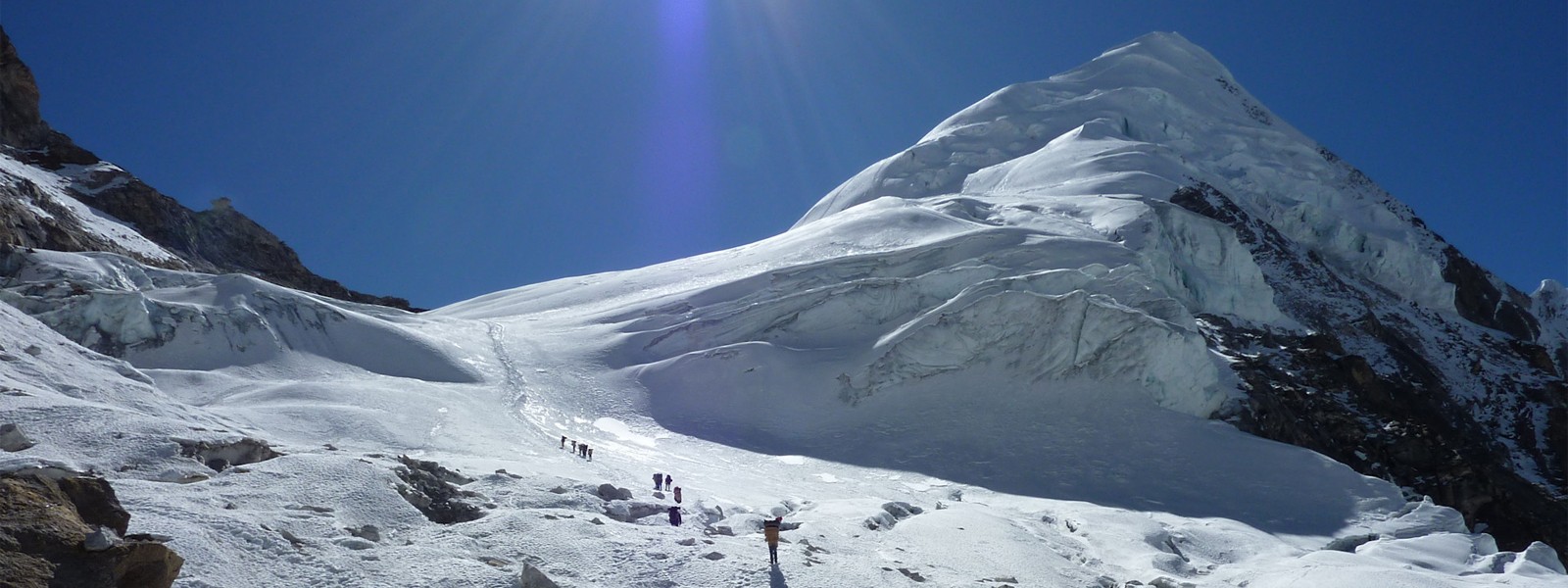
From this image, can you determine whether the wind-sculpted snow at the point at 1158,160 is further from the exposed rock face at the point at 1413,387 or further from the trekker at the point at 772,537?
the trekker at the point at 772,537

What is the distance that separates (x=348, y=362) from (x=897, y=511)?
24306 mm

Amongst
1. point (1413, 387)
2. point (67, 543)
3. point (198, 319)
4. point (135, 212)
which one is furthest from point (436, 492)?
point (1413, 387)

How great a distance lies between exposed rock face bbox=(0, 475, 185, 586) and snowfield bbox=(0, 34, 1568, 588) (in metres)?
1.24

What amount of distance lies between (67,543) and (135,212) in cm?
6415

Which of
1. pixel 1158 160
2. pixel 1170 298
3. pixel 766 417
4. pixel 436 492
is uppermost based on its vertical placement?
pixel 1158 160

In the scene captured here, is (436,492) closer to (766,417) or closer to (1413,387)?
(766,417)

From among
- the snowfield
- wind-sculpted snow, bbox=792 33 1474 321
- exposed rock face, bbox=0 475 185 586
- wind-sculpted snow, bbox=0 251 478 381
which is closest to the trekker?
the snowfield

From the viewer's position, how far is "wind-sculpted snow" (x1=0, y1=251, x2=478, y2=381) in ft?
117

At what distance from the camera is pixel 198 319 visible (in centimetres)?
3712

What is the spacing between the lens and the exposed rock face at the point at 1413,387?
142ft

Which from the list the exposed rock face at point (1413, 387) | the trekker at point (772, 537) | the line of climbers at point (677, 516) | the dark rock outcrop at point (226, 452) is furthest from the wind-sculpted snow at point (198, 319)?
the exposed rock face at point (1413, 387)

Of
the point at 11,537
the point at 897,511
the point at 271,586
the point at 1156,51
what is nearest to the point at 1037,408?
A: the point at 897,511

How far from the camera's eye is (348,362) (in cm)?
3891

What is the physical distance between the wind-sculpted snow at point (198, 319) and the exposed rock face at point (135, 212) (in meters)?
14.9
